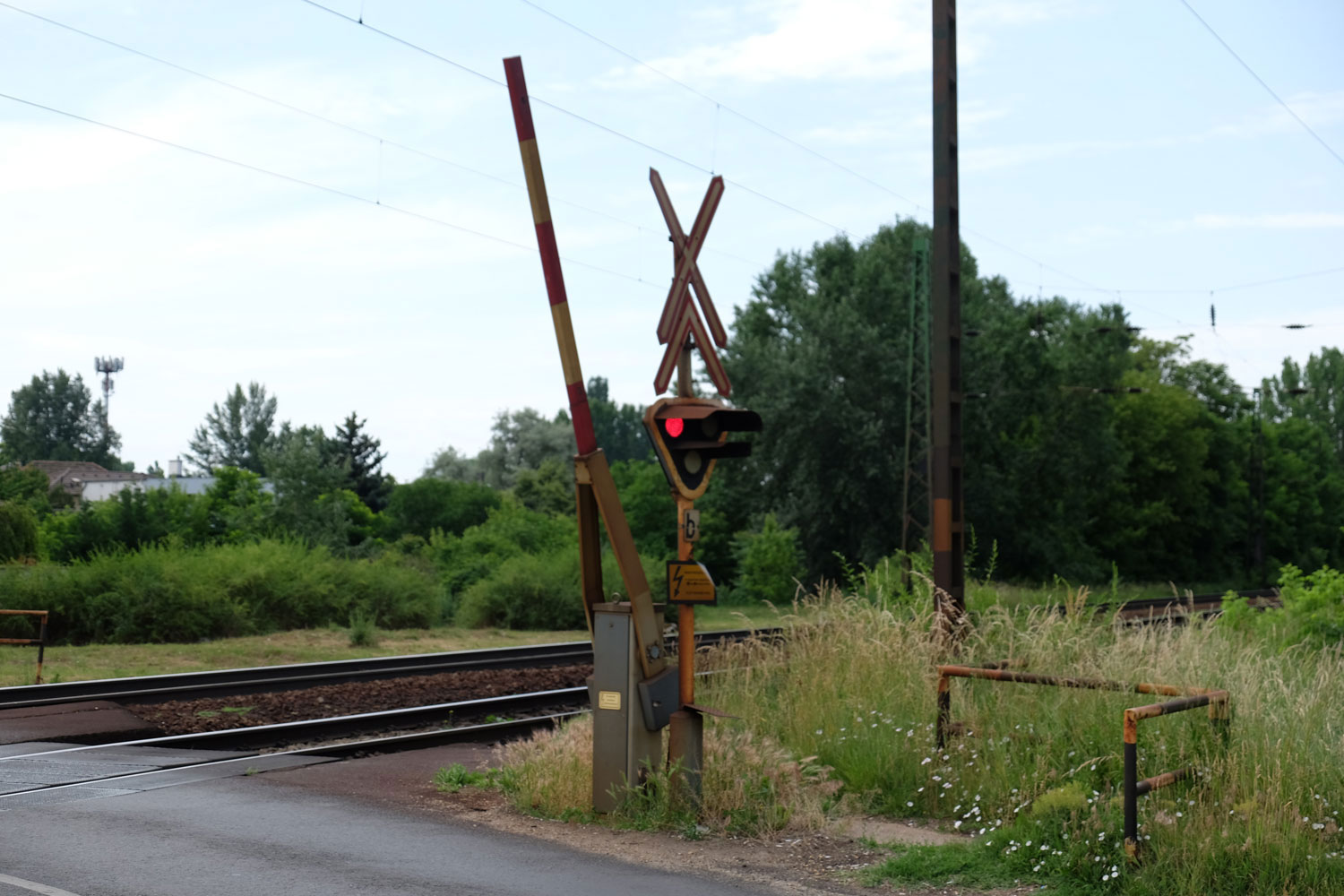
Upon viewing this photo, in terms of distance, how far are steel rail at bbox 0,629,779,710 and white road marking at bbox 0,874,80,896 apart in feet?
23.8

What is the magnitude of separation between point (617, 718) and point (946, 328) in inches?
279

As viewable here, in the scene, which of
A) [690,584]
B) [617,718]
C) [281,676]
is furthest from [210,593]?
[690,584]

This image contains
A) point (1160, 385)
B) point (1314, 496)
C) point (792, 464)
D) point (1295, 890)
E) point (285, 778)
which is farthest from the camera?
point (1314, 496)

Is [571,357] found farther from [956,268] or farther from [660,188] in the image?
[956,268]

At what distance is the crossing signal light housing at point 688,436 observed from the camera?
8367 mm

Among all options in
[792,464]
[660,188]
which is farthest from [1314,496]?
[660,188]

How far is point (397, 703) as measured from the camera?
16.0 metres

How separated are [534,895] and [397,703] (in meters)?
9.78

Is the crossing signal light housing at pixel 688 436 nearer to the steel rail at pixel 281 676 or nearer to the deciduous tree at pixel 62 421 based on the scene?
the steel rail at pixel 281 676

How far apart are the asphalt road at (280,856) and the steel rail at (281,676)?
16.9 feet

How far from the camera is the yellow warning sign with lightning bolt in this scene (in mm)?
8383

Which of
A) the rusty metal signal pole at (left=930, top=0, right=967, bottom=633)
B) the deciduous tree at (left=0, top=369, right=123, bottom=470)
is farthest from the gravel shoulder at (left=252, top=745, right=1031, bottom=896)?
the deciduous tree at (left=0, top=369, right=123, bottom=470)

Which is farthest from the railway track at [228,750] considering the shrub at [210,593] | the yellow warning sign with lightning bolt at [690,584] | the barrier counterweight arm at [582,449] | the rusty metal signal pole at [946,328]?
the shrub at [210,593]

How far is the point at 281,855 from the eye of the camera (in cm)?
746
